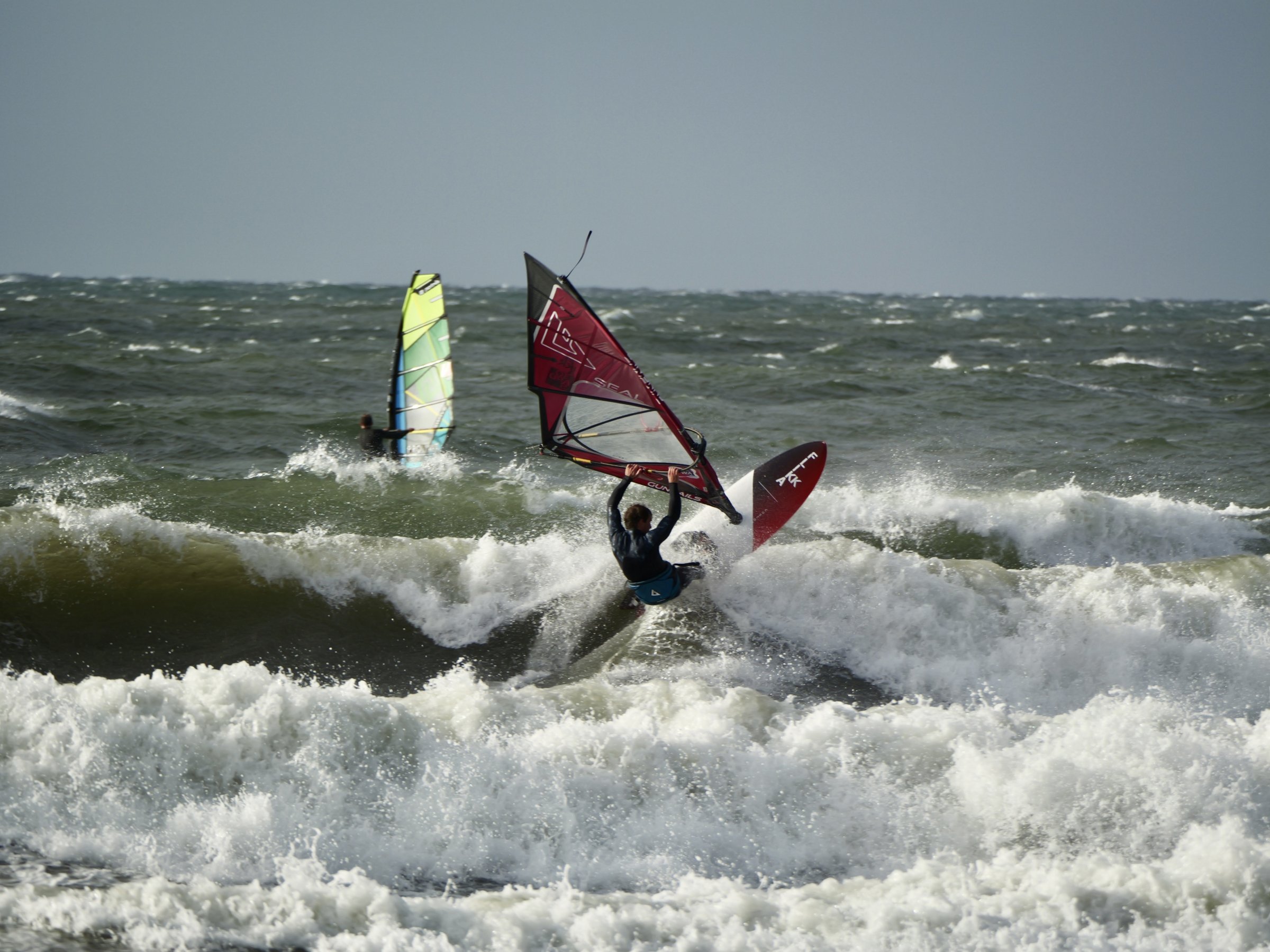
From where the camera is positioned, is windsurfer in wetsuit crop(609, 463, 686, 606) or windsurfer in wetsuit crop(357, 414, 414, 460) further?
windsurfer in wetsuit crop(357, 414, 414, 460)

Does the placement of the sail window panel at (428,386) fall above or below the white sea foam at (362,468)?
above

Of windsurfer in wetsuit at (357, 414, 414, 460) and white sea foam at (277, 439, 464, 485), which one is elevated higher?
windsurfer in wetsuit at (357, 414, 414, 460)

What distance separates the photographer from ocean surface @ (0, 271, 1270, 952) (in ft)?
13.0

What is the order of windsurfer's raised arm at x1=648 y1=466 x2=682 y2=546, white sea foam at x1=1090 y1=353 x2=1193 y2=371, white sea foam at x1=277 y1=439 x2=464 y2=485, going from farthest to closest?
1. white sea foam at x1=1090 y1=353 x2=1193 y2=371
2. white sea foam at x1=277 y1=439 x2=464 y2=485
3. windsurfer's raised arm at x1=648 y1=466 x2=682 y2=546

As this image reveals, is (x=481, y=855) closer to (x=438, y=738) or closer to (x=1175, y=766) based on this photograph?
(x=438, y=738)

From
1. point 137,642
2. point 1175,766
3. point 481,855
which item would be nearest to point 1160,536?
point 1175,766

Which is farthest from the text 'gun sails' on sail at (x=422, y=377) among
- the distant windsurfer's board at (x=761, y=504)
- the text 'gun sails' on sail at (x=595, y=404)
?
the distant windsurfer's board at (x=761, y=504)

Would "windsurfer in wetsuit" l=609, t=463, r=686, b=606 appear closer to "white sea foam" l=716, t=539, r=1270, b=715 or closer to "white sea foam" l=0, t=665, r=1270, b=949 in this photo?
"white sea foam" l=716, t=539, r=1270, b=715

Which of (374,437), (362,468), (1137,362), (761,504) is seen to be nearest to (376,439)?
(374,437)

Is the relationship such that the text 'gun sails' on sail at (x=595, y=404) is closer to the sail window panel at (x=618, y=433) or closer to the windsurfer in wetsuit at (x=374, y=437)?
the sail window panel at (x=618, y=433)

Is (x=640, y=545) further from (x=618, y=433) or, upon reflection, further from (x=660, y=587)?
(x=618, y=433)

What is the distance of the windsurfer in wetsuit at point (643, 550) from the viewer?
611 centimetres

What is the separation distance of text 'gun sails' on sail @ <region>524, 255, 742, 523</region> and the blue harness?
89 cm

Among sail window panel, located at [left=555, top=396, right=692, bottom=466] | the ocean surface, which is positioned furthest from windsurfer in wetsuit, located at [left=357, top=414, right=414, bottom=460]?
sail window panel, located at [left=555, top=396, right=692, bottom=466]
